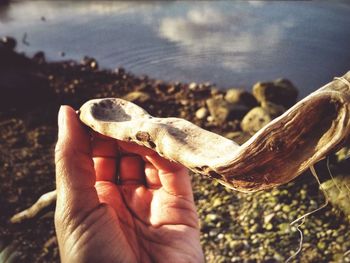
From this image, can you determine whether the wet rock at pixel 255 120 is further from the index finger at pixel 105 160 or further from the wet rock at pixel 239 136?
the index finger at pixel 105 160

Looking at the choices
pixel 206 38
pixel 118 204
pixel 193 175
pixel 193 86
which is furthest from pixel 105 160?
pixel 206 38

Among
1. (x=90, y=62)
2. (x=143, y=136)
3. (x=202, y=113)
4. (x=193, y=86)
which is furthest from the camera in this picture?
(x=90, y=62)

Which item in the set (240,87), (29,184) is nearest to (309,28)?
(240,87)

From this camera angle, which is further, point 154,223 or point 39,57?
point 39,57

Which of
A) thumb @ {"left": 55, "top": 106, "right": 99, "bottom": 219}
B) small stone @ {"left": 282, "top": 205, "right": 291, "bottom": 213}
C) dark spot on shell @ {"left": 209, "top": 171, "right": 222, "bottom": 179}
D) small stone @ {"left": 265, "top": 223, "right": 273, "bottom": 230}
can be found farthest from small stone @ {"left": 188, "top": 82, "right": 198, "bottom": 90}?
dark spot on shell @ {"left": 209, "top": 171, "right": 222, "bottom": 179}

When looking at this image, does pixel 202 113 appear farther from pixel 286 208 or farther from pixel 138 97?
pixel 286 208

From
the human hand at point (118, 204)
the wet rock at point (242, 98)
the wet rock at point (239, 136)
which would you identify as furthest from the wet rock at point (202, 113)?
the human hand at point (118, 204)
